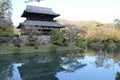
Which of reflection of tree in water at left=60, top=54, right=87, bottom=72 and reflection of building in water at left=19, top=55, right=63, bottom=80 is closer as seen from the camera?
reflection of building in water at left=19, top=55, right=63, bottom=80

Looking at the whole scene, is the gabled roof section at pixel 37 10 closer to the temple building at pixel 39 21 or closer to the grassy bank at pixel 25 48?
the temple building at pixel 39 21

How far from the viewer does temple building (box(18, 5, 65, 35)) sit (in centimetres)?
3669

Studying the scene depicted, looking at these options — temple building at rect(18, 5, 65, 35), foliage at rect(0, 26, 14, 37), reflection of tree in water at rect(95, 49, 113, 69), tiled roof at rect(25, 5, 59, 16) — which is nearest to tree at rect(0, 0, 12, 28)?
foliage at rect(0, 26, 14, 37)

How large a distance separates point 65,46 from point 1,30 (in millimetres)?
12978

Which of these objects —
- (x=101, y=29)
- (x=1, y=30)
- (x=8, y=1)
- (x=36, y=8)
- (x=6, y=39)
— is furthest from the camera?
(x=101, y=29)

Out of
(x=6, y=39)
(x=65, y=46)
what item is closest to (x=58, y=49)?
(x=65, y=46)

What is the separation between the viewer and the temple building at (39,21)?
3669 centimetres

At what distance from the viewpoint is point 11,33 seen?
3328 cm

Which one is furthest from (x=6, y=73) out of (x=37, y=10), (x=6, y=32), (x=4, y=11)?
(x=37, y=10)

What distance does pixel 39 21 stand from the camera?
39562mm

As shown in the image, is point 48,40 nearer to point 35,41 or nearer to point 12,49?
point 35,41

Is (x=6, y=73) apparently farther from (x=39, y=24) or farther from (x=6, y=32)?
(x=39, y=24)

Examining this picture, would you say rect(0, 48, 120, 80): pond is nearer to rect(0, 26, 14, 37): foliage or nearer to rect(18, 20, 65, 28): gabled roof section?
rect(0, 26, 14, 37): foliage

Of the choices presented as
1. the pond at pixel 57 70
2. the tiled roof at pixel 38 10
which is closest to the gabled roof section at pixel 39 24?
the tiled roof at pixel 38 10
